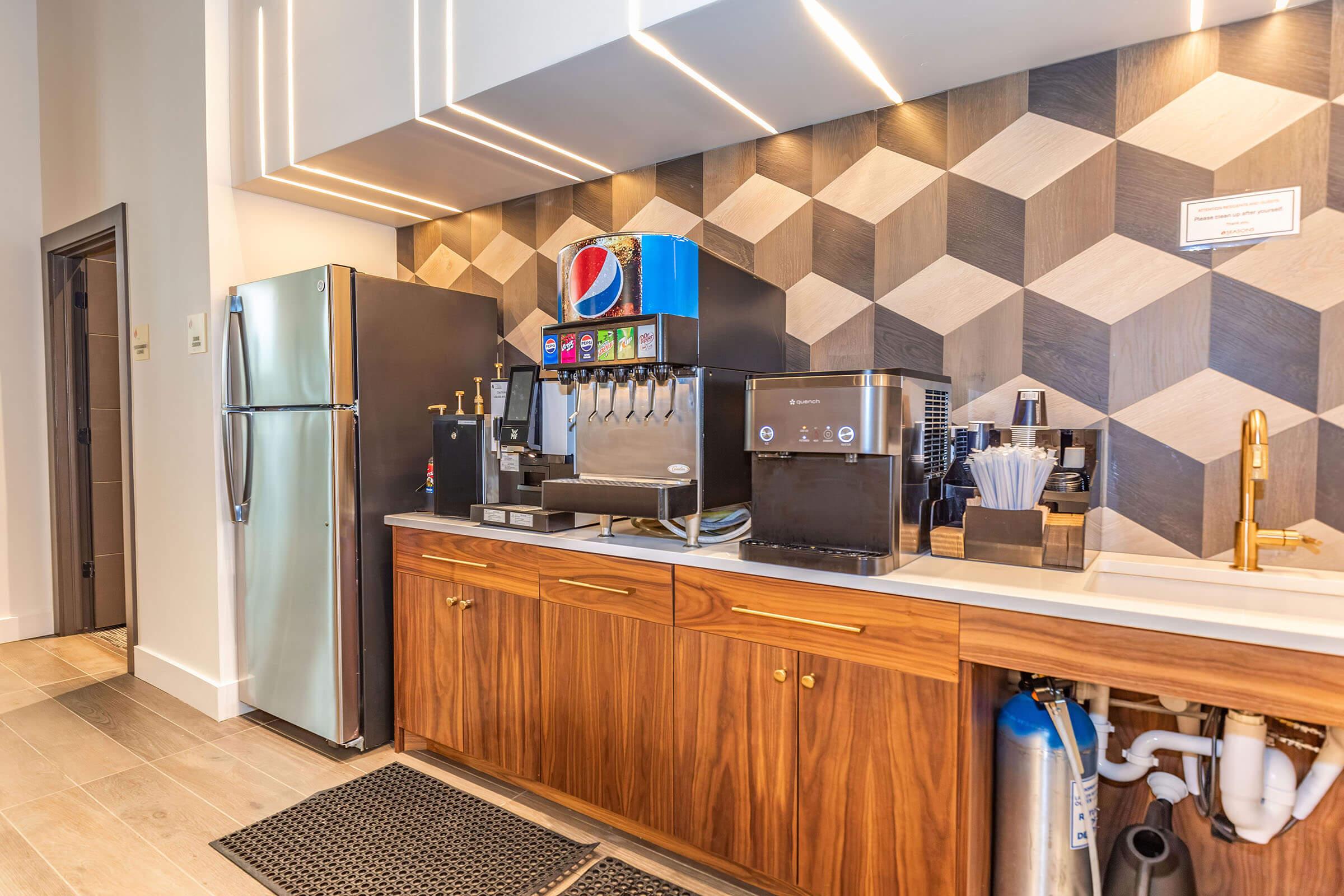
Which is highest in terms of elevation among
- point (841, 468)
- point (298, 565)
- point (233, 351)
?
point (233, 351)

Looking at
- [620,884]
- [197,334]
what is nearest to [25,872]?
[620,884]

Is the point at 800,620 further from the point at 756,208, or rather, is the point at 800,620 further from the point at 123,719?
the point at 123,719

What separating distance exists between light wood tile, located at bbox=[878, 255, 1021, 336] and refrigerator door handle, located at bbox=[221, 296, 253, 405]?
7.82 ft

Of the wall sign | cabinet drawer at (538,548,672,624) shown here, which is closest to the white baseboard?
cabinet drawer at (538,548,672,624)

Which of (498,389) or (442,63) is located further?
(498,389)

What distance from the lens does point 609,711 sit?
6.38 ft

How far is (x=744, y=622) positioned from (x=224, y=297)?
8.12 feet

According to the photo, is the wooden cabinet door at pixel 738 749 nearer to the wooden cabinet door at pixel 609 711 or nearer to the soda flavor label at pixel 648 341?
the wooden cabinet door at pixel 609 711

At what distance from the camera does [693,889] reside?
1.80m

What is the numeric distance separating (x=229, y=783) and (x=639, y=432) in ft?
5.97

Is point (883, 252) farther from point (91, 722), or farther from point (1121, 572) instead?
point (91, 722)

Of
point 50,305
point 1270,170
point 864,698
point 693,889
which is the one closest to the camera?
point 864,698

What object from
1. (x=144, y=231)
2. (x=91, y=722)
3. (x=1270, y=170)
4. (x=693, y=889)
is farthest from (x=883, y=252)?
(x=91, y=722)

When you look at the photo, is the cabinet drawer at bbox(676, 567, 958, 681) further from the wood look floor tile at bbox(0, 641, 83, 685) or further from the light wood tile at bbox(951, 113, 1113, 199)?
the wood look floor tile at bbox(0, 641, 83, 685)
